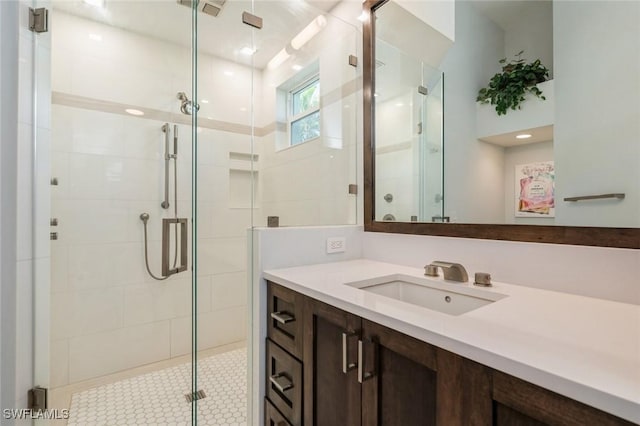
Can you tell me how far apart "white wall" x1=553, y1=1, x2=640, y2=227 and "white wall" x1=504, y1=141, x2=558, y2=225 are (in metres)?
0.03

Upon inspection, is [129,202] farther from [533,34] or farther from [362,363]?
[533,34]

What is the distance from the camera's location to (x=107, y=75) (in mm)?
2047

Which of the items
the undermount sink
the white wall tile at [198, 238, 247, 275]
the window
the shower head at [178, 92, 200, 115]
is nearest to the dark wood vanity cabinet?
the undermount sink

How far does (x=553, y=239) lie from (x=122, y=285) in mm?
2424

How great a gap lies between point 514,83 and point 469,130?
0.21 m

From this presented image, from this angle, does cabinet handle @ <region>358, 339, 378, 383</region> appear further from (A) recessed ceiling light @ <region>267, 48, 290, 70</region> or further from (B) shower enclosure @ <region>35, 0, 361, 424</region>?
(A) recessed ceiling light @ <region>267, 48, 290, 70</region>

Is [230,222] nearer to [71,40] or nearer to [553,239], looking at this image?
[71,40]

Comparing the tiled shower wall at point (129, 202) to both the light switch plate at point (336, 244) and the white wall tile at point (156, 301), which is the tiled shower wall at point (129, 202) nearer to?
the white wall tile at point (156, 301)

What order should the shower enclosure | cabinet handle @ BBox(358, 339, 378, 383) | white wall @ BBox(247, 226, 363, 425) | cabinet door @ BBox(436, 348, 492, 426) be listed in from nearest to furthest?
cabinet door @ BBox(436, 348, 492, 426) → cabinet handle @ BBox(358, 339, 378, 383) → white wall @ BBox(247, 226, 363, 425) → the shower enclosure

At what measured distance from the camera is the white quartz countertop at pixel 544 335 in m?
0.45

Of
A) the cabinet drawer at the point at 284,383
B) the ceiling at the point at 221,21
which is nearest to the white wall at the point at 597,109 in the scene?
the cabinet drawer at the point at 284,383

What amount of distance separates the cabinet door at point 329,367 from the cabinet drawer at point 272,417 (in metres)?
0.18

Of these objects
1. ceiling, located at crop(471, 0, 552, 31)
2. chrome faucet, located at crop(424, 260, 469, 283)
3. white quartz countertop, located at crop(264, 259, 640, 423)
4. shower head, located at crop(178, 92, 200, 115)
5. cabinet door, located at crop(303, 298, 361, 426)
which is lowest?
cabinet door, located at crop(303, 298, 361, 426)

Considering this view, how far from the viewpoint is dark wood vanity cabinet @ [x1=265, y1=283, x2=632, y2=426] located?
53cm
